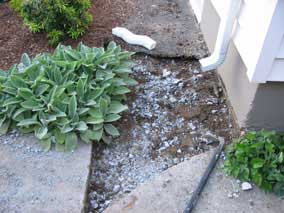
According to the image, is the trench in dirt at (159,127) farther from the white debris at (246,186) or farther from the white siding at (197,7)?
the white siding at (197,7)

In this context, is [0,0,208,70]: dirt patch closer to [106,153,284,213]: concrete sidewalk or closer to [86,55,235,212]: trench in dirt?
[86,55,235,212]: trench in dirt

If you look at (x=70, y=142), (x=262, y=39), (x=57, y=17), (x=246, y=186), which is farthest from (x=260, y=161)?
(x=57, y=17)

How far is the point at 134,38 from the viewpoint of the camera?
2986 mm

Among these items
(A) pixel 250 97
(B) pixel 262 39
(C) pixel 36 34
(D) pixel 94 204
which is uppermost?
(B) pixel 262 39

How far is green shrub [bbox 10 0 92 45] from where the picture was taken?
2816 millimetres

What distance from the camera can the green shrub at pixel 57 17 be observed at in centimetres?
282

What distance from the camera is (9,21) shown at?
326cm

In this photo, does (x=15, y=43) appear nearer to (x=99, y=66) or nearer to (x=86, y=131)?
(x=99, y=66)

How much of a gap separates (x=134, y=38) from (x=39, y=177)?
4.78 ft

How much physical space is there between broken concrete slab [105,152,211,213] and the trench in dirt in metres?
0.07

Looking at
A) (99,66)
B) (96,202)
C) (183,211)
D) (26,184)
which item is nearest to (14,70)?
(99,66)

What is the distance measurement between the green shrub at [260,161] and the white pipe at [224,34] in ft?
1.97

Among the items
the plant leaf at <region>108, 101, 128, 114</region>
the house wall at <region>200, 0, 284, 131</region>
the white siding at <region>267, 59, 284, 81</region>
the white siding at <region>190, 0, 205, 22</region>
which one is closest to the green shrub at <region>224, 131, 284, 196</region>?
the house wall at <region>200, 0, 284, 131</region>

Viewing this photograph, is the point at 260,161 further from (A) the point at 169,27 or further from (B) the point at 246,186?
(A) the point at 169,27
